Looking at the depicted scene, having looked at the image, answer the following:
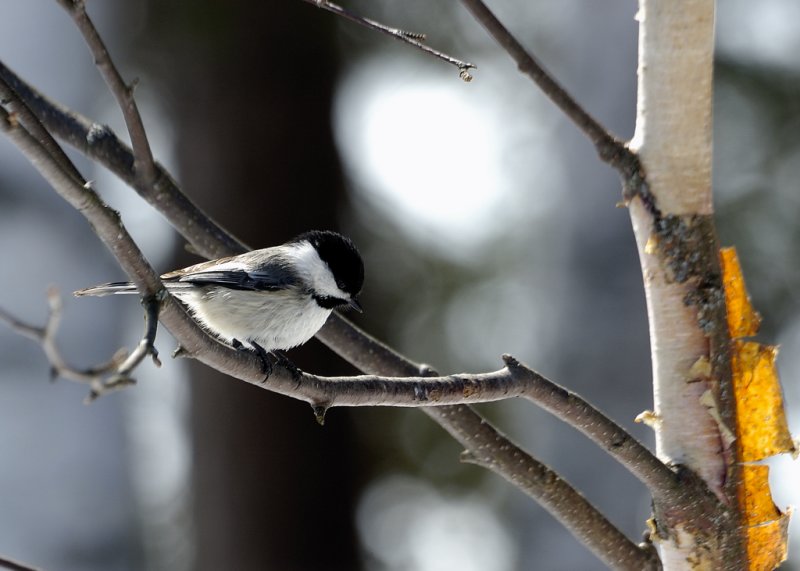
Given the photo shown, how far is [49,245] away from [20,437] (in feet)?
4.01

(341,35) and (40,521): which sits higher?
(341,35)

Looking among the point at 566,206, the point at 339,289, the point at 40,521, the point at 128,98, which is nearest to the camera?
the point at 128,98

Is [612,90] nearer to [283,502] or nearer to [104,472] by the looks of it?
[283,502]

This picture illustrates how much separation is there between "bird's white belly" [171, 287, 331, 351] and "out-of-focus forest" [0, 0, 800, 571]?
5.81ft

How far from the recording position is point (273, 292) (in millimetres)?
2250

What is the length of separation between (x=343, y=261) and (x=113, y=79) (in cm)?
92

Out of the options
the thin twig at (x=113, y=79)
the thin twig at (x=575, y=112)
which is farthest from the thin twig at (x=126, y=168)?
the thin twig at (x=575, y=112)

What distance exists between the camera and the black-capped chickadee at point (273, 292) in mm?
2186

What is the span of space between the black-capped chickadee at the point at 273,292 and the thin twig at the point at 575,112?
71 cm

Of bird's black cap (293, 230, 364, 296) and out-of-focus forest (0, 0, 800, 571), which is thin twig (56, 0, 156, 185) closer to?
bird's black cap (293, 230, 364, 296)

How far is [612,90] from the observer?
14.3ft

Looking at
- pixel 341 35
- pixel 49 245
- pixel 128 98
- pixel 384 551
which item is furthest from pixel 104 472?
pixel 128 98

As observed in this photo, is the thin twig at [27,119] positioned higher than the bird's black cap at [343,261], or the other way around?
the bird's black cap at [343,261]

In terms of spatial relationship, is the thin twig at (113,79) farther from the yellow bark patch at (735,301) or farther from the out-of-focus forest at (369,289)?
the out-of-focus forest at (369,289)
